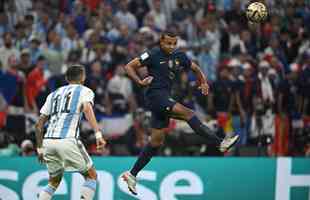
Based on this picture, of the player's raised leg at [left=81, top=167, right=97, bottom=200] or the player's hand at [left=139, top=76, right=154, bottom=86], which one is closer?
the player's raised leg at [left=81, top=167, right=97, bottom=200]

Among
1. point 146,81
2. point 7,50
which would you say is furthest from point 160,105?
point 7,50

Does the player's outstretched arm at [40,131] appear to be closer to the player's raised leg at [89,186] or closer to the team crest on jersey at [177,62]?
the player's raised leg at [89,186]

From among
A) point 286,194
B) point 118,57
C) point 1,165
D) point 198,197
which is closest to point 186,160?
point 198,197

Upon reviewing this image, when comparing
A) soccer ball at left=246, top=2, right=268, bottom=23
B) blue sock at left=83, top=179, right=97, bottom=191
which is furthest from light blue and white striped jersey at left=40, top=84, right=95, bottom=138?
soccer ball at left=246, top=2, right=268, bottom=23

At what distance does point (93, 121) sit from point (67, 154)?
26.6 inches

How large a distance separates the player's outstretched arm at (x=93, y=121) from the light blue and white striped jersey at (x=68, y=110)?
0.10 metres

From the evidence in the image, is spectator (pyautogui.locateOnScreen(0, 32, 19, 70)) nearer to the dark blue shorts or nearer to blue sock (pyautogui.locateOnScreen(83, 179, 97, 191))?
the dark blue shorts

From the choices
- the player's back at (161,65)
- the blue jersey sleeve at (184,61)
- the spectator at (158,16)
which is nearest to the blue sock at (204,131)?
the player's back at (161,65)

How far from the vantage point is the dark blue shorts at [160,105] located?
1512cm

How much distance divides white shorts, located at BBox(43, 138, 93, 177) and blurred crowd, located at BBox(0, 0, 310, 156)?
4.18m

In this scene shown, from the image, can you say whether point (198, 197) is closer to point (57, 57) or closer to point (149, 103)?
point (149, 103)

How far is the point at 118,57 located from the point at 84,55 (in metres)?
0.69

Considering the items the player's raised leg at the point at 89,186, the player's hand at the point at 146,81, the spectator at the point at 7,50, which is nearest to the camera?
the player's raised leg at the point at 89,186

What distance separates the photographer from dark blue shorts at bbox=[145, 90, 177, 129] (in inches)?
595
